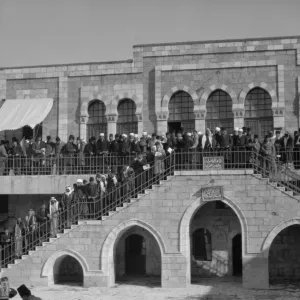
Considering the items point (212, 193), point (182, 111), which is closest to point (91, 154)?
point (182, 111)

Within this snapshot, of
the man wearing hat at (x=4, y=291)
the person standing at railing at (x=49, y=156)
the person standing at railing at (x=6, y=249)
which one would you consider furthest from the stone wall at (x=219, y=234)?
the man wearing hat at (x=4, y=291)

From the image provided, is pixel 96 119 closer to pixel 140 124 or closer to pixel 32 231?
pixel 140 124

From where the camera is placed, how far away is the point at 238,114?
2816 cm

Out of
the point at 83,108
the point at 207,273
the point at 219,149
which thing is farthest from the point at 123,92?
the point at 207,273

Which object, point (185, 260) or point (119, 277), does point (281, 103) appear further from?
point (119, 277)

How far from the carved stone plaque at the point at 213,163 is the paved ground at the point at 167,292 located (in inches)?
181

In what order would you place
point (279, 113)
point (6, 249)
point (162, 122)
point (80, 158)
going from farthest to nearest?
point (162, 122) < point (279, 113) < point (80, 158) < point (6, 249)

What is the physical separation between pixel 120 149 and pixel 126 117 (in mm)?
4358

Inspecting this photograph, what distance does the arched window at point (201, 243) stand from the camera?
27.4m

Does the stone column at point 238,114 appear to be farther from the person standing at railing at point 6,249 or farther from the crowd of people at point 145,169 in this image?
the person standing at railing at point 6,249

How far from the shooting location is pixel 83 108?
3005 cm

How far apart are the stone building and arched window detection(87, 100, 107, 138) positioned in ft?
0.16

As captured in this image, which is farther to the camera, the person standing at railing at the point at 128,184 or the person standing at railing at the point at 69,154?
the person standing at railing at the point at 69,154

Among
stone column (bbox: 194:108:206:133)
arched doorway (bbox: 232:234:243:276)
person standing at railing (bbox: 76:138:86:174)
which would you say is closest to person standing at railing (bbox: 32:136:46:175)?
person standing at railing (bbox: 76:138:86:174)
